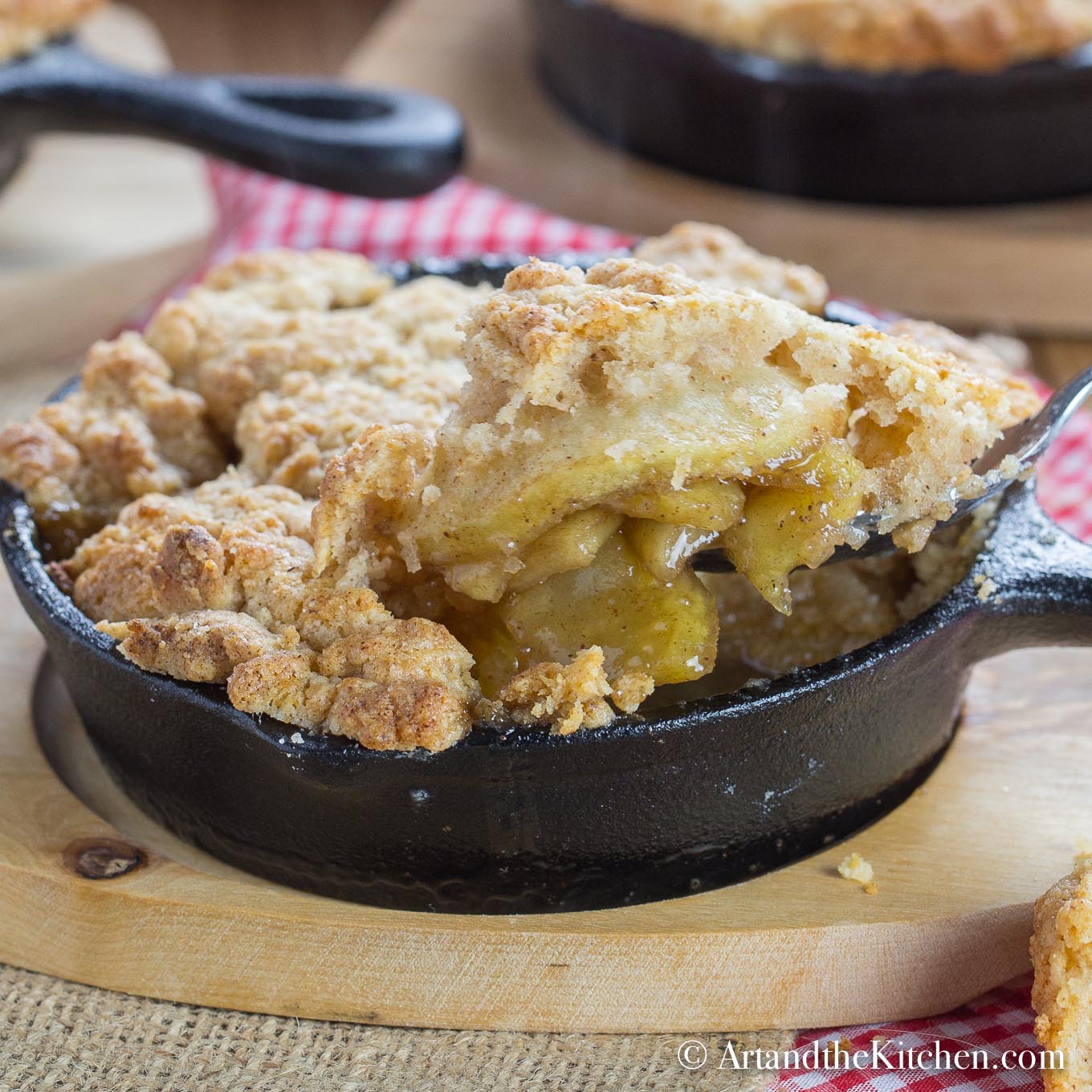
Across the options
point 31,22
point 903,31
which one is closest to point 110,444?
point 31,22

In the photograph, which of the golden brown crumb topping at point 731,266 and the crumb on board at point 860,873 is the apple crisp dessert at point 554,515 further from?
the golden brown crumb topping at point 731,266

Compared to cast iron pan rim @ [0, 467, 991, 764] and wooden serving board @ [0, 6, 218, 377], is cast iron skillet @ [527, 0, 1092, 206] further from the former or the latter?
cast iron pan rim @ [0, 467, 991, 764]

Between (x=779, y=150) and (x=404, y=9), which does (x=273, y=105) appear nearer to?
(x=779, y=150)

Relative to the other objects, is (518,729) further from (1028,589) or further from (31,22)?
(31,22)

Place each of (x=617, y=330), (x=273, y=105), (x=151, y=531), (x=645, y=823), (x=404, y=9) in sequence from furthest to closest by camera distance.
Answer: (x=404, y=9), (x=273, y=105), (x=151, y=531), (x=645, y=823), (x=617, y=330)

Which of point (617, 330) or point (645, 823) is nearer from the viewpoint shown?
point (617, 330)

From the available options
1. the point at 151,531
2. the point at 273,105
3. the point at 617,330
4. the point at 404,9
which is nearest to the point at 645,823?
the point at 617,330

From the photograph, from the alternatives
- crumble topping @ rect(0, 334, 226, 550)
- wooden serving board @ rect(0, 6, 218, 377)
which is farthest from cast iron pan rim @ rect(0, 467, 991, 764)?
wooden serving board @ rect(0, 6, 218, 377)
